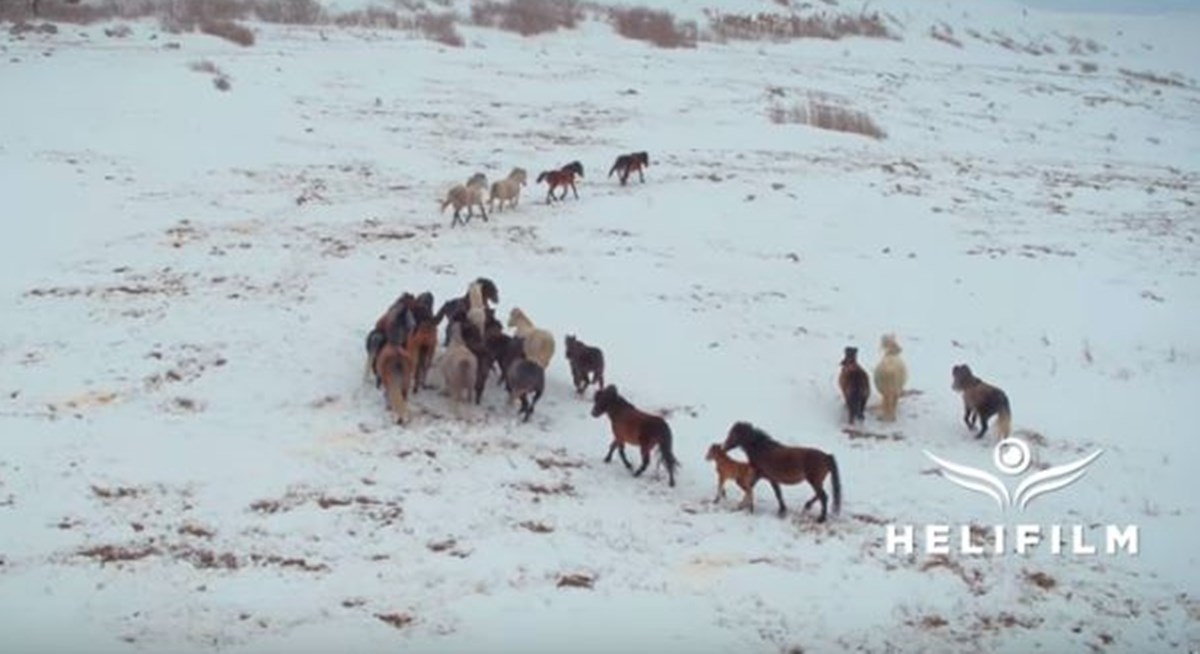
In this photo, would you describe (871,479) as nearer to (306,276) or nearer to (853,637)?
(853,637)

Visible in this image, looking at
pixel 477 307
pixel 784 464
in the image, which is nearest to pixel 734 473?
pixel 784 464

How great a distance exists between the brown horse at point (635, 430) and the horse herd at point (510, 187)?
28.2 ft

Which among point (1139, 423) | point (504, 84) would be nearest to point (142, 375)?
point (1139, 423)

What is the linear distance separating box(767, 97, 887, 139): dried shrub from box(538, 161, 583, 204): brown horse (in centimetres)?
948

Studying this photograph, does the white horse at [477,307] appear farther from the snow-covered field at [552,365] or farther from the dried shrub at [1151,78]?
the dried shrub at [1151,78]

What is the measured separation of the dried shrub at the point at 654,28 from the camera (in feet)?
140

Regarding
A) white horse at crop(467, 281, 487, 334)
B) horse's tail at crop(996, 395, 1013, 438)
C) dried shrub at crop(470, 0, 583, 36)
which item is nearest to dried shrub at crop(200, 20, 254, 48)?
dried shrub at crop(470, 0, 583, 36)

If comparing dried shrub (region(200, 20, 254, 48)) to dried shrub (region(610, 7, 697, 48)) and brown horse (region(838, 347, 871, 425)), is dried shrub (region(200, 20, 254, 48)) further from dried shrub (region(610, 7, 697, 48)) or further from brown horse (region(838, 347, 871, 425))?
brown horse (region(838, 347, 871, 425))

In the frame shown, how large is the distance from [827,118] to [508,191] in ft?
43.4

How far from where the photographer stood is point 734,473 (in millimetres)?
9430

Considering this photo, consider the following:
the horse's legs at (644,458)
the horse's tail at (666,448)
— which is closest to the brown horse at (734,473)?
the horse's tail at (666,448)

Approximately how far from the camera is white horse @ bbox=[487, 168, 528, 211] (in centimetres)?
1916

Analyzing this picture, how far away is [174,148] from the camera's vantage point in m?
22.0

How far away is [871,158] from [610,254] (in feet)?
35.0
